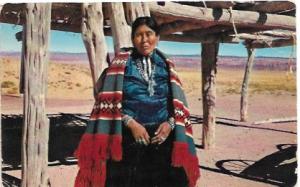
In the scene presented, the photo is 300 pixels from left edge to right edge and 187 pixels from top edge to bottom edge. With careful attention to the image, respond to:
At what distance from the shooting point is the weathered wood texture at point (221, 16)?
3.20 metres

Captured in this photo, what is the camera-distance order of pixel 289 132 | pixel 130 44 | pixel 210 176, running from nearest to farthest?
pixel 130 44 → pixel 210 176 → pixel 289 132

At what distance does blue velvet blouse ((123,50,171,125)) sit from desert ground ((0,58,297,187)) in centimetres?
49

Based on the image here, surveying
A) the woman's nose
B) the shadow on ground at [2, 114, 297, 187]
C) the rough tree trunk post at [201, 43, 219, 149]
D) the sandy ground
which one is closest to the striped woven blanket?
the woman's nose

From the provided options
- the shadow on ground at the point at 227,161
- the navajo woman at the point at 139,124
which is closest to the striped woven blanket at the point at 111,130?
the navajo woman at the point at 139,124

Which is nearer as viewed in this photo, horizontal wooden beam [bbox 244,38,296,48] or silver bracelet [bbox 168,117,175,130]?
silver bracelet [bbox 168,117,175,130]

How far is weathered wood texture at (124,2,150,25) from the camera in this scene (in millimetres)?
2643

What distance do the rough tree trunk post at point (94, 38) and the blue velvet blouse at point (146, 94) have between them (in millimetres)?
374

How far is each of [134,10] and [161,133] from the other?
74cm

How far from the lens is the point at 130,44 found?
2580mm

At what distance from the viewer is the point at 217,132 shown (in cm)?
571

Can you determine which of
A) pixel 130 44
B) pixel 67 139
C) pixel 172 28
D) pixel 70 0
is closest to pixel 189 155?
pixel 130 44

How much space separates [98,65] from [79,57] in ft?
0.81

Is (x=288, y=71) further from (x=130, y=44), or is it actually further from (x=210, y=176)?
(x=210, y=176)

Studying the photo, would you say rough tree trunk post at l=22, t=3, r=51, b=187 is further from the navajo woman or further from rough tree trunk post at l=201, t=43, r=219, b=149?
rough tree trunk post at l=201, t=43, r=219, b=149
